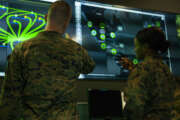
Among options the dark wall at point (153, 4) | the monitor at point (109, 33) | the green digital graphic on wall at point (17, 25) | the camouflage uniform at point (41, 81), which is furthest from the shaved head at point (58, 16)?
the dark wall at point (153, 4)

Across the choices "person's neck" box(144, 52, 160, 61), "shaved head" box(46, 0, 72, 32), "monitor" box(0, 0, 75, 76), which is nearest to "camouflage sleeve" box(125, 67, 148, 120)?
"person's neck" box(144, 52, 160, 61)

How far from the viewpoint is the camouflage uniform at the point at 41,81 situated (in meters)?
1.17

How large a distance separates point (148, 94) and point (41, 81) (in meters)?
0.61

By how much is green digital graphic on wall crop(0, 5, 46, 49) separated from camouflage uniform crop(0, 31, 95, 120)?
711 millimetres

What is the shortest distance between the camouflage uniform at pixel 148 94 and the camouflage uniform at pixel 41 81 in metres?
0.34

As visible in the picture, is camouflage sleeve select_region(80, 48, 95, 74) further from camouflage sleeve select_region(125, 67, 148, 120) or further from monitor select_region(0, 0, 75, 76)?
monitor select_region(0, 0, 75, 76)

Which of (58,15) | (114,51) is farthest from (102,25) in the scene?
(58,15)

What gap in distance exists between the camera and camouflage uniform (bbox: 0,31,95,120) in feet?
3.83

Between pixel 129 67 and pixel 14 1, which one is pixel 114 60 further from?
pixel 14 1

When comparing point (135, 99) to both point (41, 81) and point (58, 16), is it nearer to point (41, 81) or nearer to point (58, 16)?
point (41, 81)

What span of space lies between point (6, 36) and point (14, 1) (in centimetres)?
36

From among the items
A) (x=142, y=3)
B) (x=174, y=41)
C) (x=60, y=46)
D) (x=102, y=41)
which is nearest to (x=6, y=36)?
(x=60, y=46)

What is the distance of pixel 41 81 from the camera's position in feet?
3.88

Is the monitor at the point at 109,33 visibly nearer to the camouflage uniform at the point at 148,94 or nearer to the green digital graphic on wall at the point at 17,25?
the green digital graphic on wall at the point at 17,25
